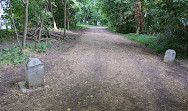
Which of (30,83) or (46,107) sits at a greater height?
(30,83)

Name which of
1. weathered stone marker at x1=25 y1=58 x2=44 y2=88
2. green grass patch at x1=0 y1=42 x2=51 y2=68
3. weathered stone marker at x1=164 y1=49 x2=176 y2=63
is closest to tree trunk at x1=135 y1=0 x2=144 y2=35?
weathered stone marker at x1=164 y1=49 x2=176 y2=63

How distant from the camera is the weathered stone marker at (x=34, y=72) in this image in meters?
3.64

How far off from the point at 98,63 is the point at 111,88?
2.28 m

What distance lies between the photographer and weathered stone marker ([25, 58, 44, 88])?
364 centimetres

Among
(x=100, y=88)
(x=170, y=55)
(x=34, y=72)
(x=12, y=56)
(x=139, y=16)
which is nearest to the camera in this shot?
(x=34, y=72)

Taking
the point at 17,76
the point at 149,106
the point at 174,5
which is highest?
the point at 174,5

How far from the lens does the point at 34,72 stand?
3.73 meters

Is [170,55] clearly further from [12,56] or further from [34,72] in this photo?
[12,56]

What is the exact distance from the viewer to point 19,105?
10.3 ft

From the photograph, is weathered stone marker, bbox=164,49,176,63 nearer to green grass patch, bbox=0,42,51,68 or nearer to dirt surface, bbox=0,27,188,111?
dirt surface, bbox=0,27,188,111

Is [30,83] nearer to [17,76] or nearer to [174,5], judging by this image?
[17,76]

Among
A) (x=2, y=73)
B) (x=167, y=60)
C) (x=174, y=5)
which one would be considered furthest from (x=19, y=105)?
(x=174, y=5)

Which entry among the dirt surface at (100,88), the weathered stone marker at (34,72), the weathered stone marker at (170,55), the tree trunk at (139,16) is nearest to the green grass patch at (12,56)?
the dirt surface at (100,88)

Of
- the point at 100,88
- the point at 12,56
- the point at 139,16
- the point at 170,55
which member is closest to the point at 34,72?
the point at 100,88
